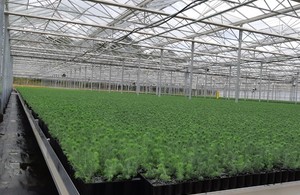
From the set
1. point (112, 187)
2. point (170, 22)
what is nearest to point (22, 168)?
point (112, 187)

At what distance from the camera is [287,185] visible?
311cm

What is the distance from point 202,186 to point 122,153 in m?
0.80

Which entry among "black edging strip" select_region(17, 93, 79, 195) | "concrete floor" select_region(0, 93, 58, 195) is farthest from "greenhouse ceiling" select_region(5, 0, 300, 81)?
"black edging strip" select_region(17, 93, 79, 195)

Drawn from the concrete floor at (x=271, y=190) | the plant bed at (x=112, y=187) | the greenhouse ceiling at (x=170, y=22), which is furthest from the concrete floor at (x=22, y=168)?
the greenhouse ceiling at (x=170, y=22)

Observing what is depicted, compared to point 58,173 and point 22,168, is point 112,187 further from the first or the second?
point 22,168

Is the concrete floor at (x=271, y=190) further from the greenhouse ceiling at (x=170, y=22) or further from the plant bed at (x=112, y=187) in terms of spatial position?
the greenhouse ceiling at (x=170, y=22)

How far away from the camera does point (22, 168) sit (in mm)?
5094

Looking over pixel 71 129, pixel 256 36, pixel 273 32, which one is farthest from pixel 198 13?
pixel 71 129

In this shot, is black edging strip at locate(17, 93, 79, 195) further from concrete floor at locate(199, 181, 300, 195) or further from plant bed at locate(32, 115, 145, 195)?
concrete floor at locate(199, 181, 300, 195)

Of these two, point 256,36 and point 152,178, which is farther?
point 256,36

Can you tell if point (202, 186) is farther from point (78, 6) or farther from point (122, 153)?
point (78, 6)

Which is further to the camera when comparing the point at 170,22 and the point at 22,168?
the point at 170,22

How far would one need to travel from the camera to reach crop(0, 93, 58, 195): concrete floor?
4.18 metres

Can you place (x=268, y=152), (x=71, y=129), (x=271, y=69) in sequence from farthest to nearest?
(x=271, y=69), (x=71, y=129), (x=268, y=152)
